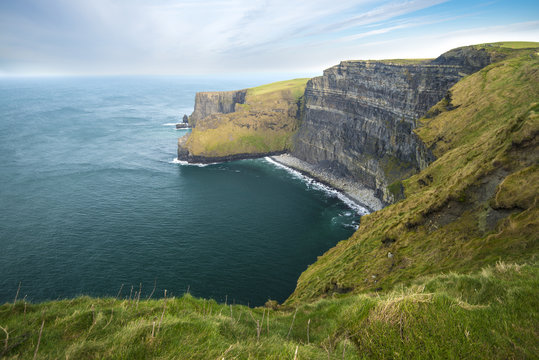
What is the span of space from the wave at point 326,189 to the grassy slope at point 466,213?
36.4 meters

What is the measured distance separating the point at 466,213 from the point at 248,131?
12130 cm

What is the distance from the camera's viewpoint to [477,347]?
736 cm

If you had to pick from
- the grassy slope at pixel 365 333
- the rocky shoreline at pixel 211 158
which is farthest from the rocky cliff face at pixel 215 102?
the grassy slope at pixel 365 333

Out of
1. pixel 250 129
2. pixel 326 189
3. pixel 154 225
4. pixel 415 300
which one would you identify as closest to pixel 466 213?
pixel 415 300

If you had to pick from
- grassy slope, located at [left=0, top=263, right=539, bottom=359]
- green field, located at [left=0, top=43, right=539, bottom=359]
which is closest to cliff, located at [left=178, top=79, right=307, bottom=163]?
green field, located at [left=0, top=43, right=539, bottom=359]

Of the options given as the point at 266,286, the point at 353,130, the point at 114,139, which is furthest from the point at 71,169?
the point at 353,130

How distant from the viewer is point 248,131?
461 ft

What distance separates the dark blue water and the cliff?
10.8 m

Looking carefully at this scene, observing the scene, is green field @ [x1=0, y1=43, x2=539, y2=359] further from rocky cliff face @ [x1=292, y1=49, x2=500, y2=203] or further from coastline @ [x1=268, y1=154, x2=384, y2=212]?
coastline @ [x1=268, y1=154, x2=384, y2=212]

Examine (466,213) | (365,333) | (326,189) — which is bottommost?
(326,189)

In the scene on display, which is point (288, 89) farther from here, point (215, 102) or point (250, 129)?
point (215, 102)

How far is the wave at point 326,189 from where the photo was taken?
270ft

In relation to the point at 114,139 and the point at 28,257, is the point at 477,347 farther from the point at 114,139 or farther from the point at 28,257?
the point at 114,139

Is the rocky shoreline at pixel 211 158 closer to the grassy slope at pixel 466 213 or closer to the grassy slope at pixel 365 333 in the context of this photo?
the grassy slope at pixel 466 213
